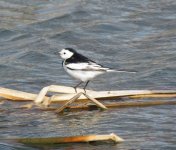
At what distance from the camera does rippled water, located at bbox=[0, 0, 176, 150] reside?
1033 cm

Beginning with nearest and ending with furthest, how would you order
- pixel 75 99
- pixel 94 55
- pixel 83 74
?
pixel 75 99, pixel 83 74, pixel 94 55

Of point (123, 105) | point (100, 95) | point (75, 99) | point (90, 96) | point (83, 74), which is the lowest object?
point (75, 99)

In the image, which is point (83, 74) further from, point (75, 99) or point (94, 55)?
point (94, 55)

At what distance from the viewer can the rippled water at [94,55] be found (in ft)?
33.9

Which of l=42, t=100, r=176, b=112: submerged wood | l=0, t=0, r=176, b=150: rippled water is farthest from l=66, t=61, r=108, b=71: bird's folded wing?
l=0, t=0, r=176, b=150: rippled water

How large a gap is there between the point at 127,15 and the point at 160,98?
832cm

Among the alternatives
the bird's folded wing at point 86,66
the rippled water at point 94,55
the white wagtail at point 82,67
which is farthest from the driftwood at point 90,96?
the bird's folded wing at point 86,66

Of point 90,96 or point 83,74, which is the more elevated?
point 83,74

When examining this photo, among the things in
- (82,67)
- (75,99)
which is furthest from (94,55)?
(75,99)

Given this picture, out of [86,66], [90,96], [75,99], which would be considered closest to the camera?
[75,99]

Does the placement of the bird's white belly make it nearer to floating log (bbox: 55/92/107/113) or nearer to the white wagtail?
the white wagtail

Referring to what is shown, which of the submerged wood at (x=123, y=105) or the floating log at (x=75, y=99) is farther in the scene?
the submerged wood at (x=123, y=105)

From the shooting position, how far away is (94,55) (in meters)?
16.4

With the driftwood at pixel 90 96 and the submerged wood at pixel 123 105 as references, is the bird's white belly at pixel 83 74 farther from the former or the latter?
the submerged wood at pixel 123 105
